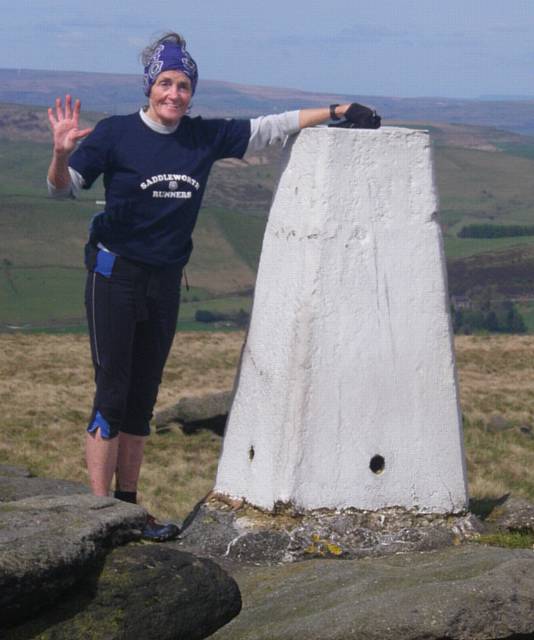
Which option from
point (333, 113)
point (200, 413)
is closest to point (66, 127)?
point (333, 113)

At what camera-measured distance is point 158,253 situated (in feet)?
21.2

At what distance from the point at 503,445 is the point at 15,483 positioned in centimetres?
928

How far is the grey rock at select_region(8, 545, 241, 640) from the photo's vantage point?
5078 millimetres

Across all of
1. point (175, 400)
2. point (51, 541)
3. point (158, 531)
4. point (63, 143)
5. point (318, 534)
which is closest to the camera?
point (51, 541)

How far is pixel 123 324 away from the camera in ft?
21.4

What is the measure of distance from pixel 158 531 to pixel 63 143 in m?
2.31

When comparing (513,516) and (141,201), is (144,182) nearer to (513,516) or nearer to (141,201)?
(141,201)

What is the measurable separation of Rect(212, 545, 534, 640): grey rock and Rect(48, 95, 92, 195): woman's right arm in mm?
2389

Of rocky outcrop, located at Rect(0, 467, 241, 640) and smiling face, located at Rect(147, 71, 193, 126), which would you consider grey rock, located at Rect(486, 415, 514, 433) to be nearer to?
smiling face, located at Rect(147, 71, 193, 126)

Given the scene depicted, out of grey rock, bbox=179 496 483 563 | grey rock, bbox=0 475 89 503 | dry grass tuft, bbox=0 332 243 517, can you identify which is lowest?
dry grass tuft, bbox=0 332 243 517

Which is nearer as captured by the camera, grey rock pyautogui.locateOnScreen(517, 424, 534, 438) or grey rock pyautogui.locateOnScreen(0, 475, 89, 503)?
grey rock pyautogui.locateOnScreen(0, 475, 89, 503)

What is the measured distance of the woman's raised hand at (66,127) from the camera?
6.31 metres

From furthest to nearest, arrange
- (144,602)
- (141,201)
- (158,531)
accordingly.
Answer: (158,531) < (141,201) < (144,602)

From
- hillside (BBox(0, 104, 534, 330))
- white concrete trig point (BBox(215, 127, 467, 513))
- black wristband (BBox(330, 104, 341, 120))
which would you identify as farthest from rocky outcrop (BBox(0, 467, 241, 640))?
hillside (BBox(0, 104, 534, 330))
